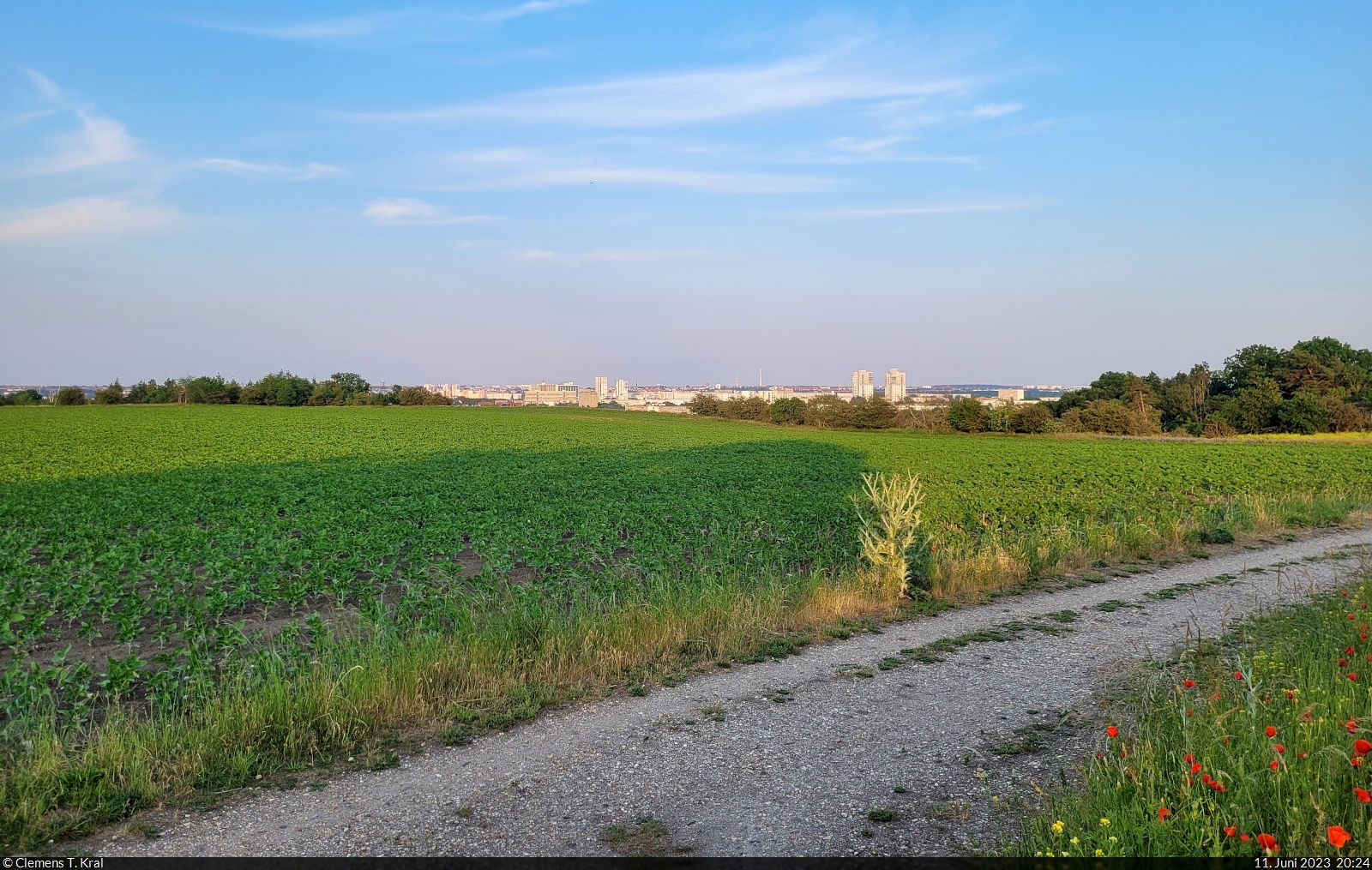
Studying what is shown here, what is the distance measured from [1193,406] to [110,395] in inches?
5409

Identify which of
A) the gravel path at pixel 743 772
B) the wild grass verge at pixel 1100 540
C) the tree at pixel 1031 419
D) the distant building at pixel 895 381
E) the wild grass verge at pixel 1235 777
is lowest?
the gravel path at pixel 743 772

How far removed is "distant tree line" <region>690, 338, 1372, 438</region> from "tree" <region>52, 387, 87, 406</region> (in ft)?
300

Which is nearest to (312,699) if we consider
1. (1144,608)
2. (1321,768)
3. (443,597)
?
(443,597)

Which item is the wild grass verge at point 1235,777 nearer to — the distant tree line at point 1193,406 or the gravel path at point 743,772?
the gravel path at point 743,772

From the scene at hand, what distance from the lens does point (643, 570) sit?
487 inches

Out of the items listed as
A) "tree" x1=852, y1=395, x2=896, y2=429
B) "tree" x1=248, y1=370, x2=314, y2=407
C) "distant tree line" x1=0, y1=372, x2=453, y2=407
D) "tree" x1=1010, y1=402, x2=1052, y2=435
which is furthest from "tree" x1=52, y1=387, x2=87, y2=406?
"tree" x1=1010, y1=402, x2=1052, y2=435

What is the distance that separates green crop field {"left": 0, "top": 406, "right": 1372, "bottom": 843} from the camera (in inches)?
239

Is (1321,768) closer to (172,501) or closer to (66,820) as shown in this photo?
(66,820)

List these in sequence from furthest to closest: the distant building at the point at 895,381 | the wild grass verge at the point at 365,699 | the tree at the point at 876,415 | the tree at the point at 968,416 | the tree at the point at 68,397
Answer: the distant building at the point at 895,381 < the tree at the point at 68,397 < the tree at the point at 876,415 < the tree at the point at 968,416 < the wild grass verge at the point at 365,699

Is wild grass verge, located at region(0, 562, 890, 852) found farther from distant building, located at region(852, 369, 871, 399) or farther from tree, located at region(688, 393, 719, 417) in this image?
distant building, located at region(852, 369, 871, 399)

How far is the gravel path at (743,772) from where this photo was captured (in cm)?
443

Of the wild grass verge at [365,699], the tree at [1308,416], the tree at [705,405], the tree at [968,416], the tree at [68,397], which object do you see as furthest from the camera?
the tree at [705,405]

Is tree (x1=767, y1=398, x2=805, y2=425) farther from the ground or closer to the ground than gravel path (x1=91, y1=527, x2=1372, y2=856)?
farther from the ground

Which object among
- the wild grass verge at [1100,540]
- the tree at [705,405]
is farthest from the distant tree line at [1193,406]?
the wild grass verge at [1100,540]
